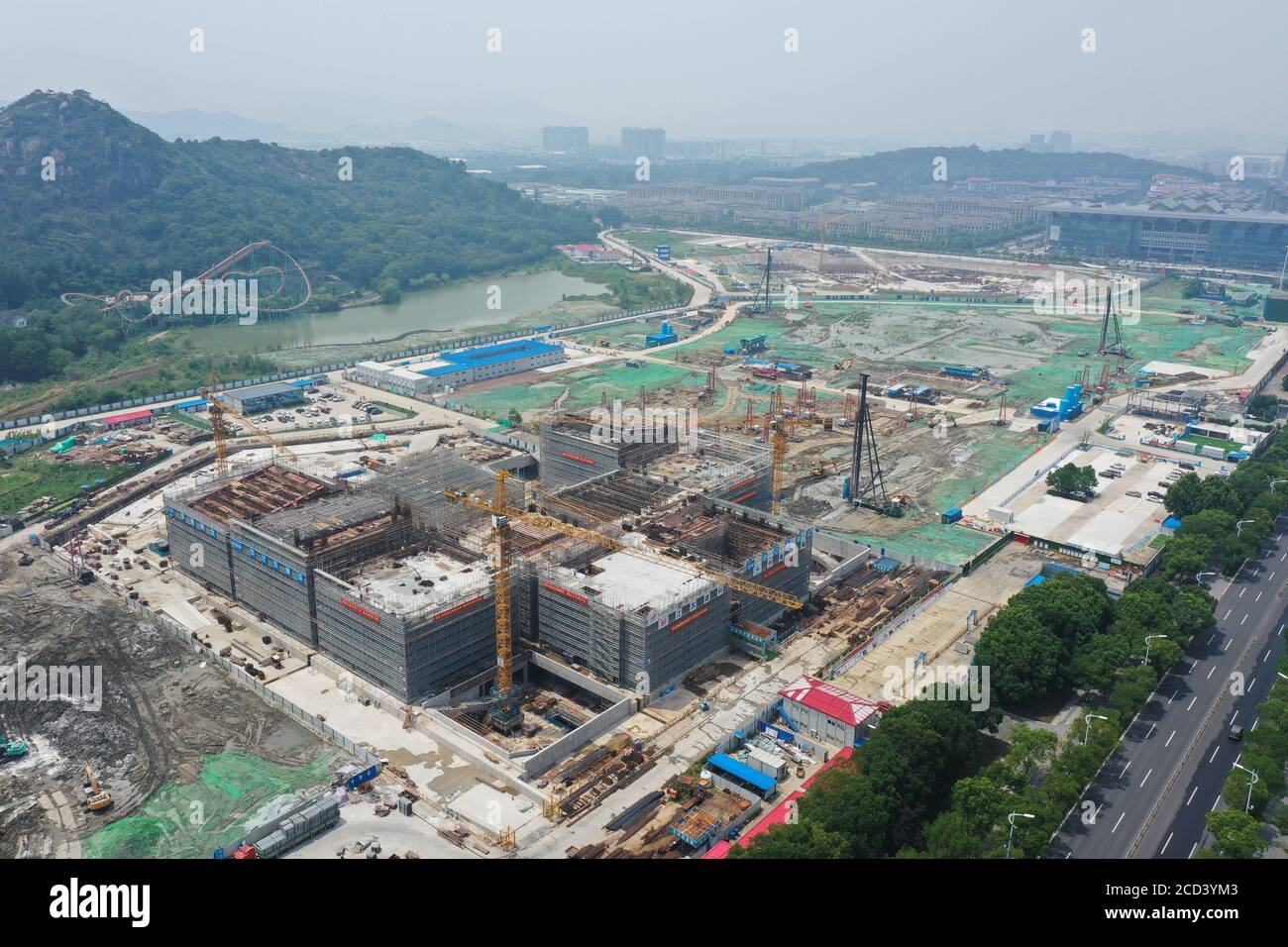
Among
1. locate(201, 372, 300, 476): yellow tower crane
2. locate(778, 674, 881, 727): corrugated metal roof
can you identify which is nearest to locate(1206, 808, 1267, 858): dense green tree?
locate(778, 674, 881, 727): corrugated metal roof

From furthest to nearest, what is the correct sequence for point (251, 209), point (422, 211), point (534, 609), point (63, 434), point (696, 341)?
point (422, 211) → point (251, 209) → point (696, 341) → point (63, 434) → point (534, 609)

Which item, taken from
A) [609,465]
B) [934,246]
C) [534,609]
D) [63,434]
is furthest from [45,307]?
[934,246]

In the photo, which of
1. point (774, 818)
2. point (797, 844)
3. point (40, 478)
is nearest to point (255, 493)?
point (40, 478)

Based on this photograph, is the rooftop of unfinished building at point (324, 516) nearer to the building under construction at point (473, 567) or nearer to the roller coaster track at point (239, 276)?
the building under construction at point (473, 567)

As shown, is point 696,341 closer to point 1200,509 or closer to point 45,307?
point 1200,509

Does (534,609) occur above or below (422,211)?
below

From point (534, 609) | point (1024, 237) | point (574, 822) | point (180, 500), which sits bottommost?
point (574, 822)

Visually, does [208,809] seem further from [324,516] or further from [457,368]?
[457,368]
